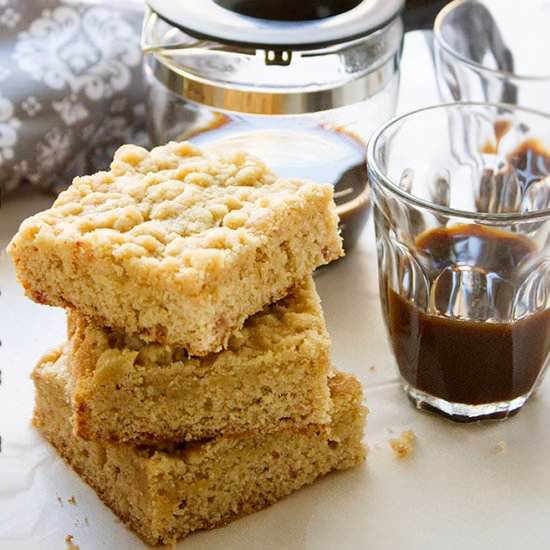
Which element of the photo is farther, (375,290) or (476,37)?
(476,37)

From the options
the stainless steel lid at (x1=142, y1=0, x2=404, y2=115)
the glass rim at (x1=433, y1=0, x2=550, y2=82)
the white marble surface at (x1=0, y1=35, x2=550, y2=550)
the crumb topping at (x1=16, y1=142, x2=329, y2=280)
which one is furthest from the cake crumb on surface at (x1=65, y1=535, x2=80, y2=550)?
the glass rim at (x1=433, y1=0, x2=550, y2=82)

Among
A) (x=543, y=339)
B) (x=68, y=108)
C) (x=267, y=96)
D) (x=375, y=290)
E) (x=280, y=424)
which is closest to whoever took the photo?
(x=280, y=424)

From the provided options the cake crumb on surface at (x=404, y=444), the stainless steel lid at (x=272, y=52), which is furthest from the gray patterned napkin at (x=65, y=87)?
the cake crumb on surface at (x=404, y=444)

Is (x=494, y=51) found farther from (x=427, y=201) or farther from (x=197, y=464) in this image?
(x=197, y=464)

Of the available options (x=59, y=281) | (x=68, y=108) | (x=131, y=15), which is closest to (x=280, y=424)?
Answer: (x=59, y=281)

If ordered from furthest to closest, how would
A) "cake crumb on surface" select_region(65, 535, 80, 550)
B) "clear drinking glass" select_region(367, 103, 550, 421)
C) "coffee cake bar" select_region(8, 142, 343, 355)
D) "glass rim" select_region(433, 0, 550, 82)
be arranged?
"glass rim" select_region(433, 0, 550, 82) → "clear drinking glass" select_region(367, 103, 550, 421) → "cake crumb on surface" select_region(65, 535, 80, 550) → "coffee cake bar" select_region(8, 142, 343, 355)

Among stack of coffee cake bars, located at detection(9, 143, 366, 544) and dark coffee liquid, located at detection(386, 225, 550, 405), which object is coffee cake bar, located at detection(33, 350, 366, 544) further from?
dark coffee liquid, located at detection(386, 225, 550, 405)

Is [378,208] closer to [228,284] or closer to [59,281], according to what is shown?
[228,284]

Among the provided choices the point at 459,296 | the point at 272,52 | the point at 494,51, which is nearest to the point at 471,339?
the point at 459,296
